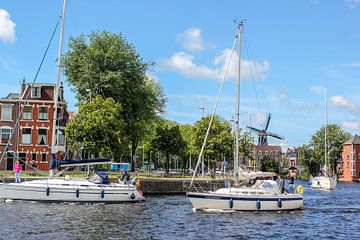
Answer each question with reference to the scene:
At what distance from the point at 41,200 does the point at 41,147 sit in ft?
108

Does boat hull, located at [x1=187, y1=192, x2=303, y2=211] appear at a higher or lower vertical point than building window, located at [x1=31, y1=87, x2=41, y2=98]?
lower

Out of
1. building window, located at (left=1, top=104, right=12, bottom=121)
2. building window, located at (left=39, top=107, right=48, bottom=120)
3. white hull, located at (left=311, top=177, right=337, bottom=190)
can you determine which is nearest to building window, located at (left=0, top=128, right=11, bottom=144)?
building window, located at (left=1, top=104, right=12, bottom=121)

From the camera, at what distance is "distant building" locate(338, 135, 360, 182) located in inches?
6038

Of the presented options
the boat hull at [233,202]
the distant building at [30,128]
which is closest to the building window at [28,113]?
the distant building at [30,128]

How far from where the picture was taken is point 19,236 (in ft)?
90.0

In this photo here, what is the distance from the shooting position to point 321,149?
165 metres

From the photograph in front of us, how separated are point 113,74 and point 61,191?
95.3 ft

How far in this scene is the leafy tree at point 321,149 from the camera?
160 metres

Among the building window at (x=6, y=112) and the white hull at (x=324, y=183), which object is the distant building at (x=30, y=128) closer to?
the building window at (x=6, y=112)

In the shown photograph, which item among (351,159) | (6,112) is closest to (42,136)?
(6,112)

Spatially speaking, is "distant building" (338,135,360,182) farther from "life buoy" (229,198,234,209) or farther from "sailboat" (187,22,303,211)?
"life buoy" (229,198,234,209)

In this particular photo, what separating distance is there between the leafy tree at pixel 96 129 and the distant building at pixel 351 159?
10957 cm

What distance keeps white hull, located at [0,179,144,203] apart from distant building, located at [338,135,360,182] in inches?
4836

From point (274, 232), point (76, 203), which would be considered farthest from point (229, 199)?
point (76, 203)
